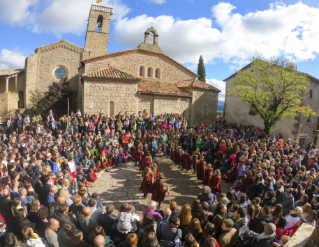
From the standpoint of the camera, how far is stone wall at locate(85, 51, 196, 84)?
60.4ft

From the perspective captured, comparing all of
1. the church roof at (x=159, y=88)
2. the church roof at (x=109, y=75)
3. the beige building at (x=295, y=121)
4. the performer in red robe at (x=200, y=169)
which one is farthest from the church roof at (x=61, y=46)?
the performer in red robe at (x=200, y=169)

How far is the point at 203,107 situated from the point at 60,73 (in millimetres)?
16220

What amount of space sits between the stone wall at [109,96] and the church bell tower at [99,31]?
9.99 metres

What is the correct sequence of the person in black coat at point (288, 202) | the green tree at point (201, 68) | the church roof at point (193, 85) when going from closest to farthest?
the person in black coat at point (288, 202)
the church roof at point (193, 85)
the green tree at point (201, 68)

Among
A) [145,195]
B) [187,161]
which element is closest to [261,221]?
[145,195]

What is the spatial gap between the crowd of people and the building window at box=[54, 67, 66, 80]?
10488mm

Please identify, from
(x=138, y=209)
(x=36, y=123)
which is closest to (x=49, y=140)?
(x=36, y=123)

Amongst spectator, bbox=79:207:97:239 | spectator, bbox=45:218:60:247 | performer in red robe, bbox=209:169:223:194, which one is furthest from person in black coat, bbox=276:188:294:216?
spectator, bbox=45:218:60:247

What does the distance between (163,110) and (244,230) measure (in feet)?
50.7

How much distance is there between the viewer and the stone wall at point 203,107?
21.0 meters

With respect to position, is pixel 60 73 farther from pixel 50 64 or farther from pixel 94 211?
pixel 94 211

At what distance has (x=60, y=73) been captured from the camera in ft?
73.0

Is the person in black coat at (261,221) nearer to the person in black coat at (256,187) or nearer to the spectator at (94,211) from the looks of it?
the person in black coat at (256,187)

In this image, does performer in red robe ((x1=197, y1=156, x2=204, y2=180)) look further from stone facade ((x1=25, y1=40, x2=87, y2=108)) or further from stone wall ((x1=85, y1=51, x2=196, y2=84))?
stone facade ((x1=25, y1=40, x2=87, y2=108))
